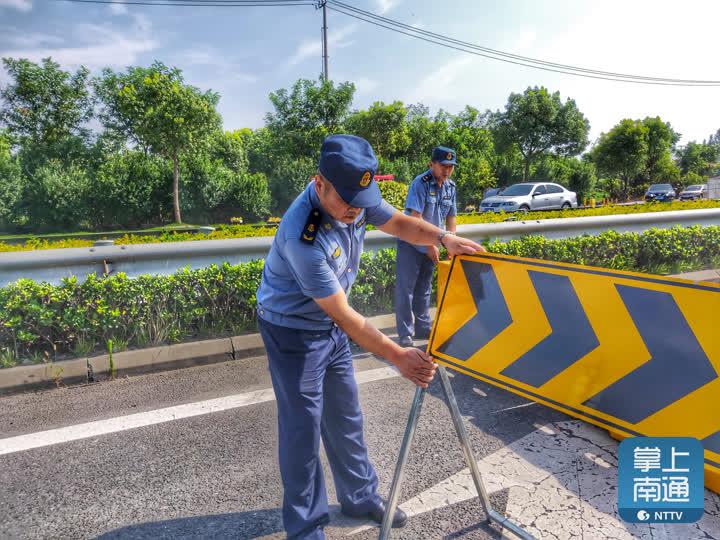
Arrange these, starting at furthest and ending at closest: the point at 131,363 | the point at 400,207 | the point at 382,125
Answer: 1. the point at 382,125
2. the point at 400,207
3. the point at 131,363

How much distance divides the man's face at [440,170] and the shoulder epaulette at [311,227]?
300 cm

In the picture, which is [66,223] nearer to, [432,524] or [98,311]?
[98,311]

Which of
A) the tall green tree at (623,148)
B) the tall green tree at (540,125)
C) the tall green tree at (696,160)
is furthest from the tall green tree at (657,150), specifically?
the tall green tree at (696,160)

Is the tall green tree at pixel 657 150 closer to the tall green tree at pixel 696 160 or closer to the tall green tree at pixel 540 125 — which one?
the tall green tree at pixel 540 125

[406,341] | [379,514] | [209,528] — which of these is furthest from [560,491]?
[406,341]

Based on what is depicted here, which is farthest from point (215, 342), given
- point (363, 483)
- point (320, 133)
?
point (320, 133)

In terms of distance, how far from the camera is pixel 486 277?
203 cm

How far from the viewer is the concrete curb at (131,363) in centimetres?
389

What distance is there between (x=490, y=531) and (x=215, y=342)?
3045 millimetres

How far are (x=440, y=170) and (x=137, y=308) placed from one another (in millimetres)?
3082

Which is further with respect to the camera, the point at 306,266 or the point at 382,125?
the point at 382,125

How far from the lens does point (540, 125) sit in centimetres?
3469

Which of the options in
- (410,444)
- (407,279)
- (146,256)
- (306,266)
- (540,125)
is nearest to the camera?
(306,266)

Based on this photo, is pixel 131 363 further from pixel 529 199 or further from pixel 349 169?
pixel 529 199
